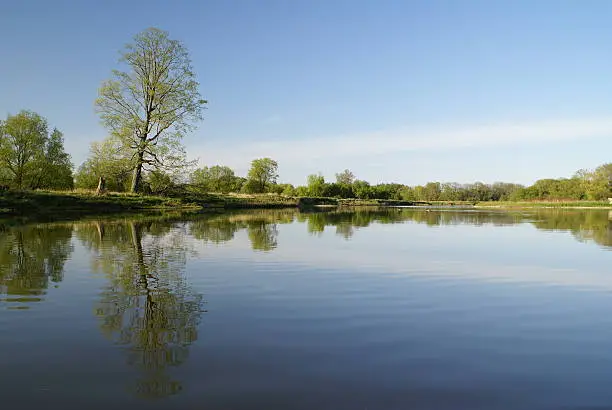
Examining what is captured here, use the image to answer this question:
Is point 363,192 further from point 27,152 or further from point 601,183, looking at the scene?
point 27,152

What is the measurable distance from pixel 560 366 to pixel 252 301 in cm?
566

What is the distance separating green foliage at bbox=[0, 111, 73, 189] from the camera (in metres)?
57.0

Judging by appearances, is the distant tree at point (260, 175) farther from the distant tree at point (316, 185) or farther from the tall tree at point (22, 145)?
the tall tree at point (22, 145)

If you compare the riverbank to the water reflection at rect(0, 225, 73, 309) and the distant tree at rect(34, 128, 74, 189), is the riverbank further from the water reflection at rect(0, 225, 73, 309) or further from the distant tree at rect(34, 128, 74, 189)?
the distant tree at rect(34, 128, 74, 189)

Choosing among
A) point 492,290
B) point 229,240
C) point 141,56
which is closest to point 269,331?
point 492,290

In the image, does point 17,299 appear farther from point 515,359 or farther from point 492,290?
point 492,290

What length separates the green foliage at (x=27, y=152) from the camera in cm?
5703

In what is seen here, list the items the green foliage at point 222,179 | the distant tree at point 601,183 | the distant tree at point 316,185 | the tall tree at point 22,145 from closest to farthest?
1. the tall tree at point 22,145
2. the distant tree at point 601,183
3. the green foliage at point 222,179
4. the distant tree at point 316,185

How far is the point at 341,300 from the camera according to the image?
31.5 feet

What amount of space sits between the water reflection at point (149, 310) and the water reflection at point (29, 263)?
4.04 ft

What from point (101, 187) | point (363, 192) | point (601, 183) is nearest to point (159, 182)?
point (101, 187)

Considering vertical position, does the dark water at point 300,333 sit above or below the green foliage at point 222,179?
below

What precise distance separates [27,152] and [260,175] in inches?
3174

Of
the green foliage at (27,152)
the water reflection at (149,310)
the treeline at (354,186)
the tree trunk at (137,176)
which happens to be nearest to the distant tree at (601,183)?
the treeline at (354,186)
